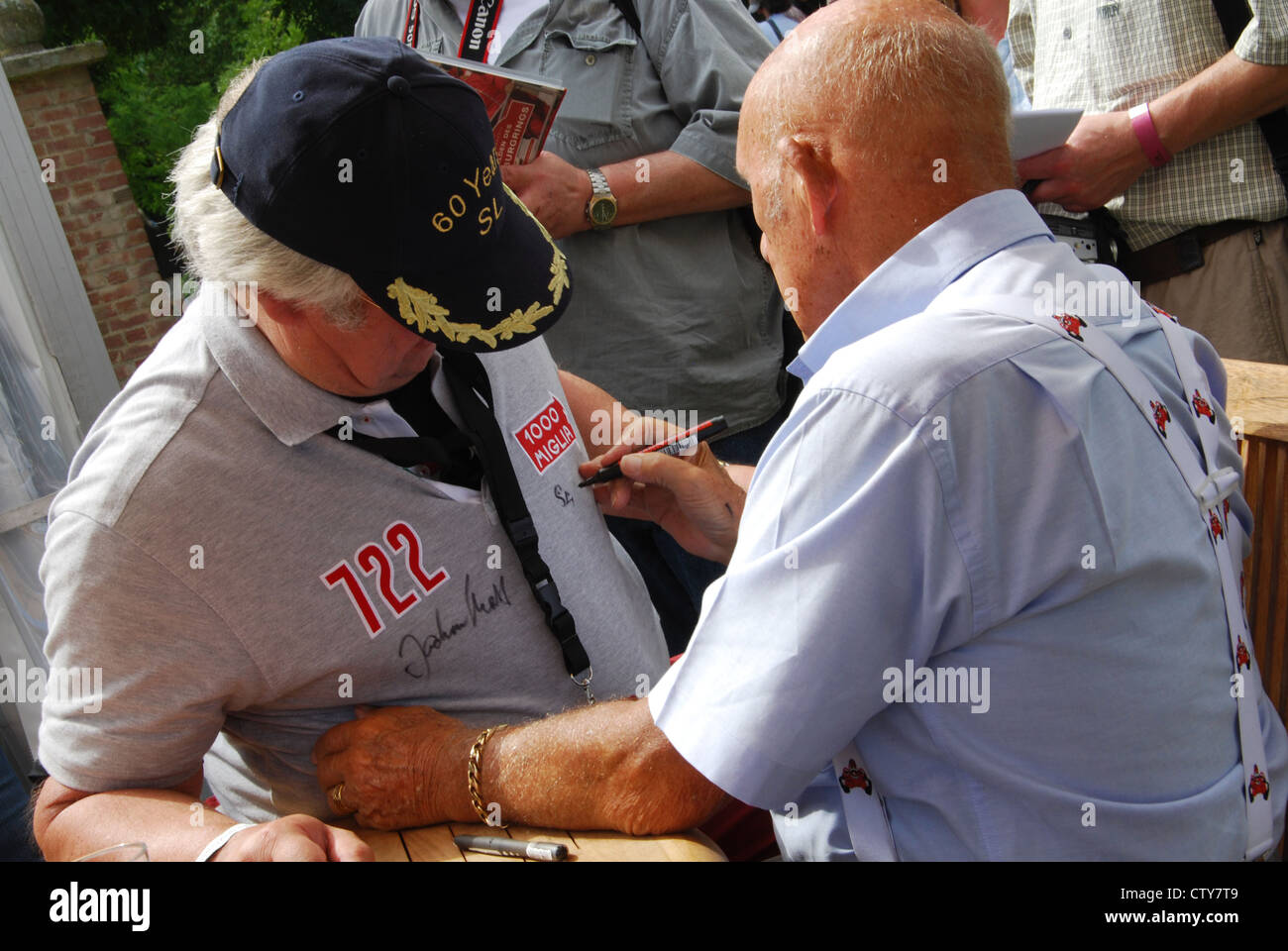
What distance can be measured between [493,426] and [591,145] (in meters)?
1.26

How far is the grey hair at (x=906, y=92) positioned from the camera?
1.51m

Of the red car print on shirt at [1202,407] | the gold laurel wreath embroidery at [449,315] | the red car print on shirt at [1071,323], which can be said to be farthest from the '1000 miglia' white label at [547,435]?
the red car print on shirt at [1202,407]

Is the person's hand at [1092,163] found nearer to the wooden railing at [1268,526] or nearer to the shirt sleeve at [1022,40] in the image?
the shirt sleeve at [1022,40]

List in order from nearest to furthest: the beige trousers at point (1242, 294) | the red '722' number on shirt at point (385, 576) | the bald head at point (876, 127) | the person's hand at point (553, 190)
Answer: the bald head at point (876, 127), the red '722' number on shirt at point (385, 576), the beige trousers at point (1242, 294), the person's hand at point (553, 190)

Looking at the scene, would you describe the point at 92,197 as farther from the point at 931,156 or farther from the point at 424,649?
the point at 931,156

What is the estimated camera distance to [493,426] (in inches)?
79.0

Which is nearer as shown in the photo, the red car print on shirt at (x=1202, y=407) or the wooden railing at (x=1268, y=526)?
the red car print on shirt at (x=1202, y=407)

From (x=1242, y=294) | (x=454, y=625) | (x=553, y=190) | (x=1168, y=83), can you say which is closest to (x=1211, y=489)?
(x=454, y=625)

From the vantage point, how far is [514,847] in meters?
1.57

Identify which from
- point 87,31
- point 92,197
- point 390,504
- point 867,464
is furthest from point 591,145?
point 87,31

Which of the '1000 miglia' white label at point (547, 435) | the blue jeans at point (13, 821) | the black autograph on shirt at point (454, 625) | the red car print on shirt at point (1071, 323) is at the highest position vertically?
the red car print on shirt at point (1071, 323)

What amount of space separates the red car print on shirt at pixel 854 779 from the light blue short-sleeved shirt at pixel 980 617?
0.02 m

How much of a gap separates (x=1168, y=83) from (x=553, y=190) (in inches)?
63.3

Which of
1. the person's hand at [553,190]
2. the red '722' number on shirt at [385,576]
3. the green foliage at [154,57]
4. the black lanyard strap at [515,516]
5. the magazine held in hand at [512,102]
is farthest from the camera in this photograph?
the green foliage at [154,57]
